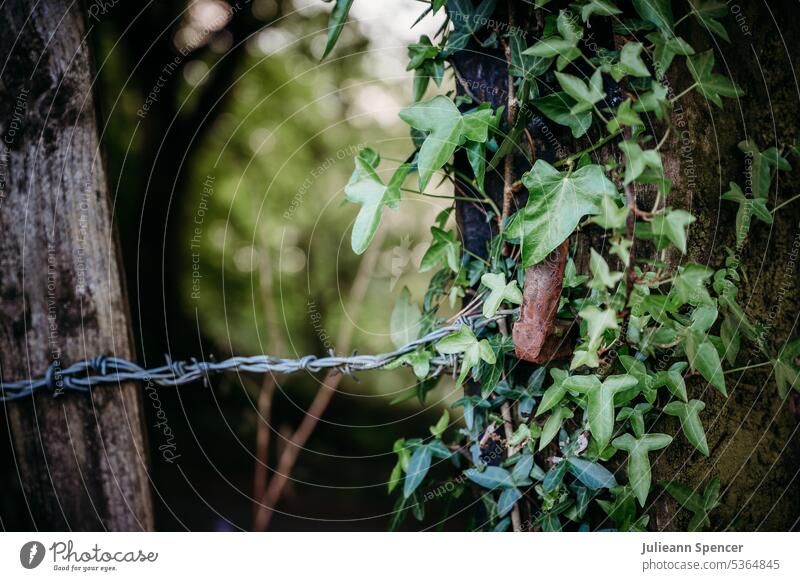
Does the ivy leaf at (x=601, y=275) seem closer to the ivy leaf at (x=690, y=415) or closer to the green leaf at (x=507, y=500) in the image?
the ivy leaf at (x=690, y=415)

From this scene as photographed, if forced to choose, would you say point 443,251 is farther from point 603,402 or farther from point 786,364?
point 786,364

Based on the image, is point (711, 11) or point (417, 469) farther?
point (417, 469)

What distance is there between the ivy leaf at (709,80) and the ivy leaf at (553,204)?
220 mm

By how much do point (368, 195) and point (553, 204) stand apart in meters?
0.26

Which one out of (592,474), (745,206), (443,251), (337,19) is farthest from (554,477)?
(337,19)

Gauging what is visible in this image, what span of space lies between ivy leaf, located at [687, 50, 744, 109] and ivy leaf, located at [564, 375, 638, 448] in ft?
1.31

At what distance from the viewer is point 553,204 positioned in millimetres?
644

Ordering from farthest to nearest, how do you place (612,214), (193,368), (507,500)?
(193,368) → (507,500) → (612,214)

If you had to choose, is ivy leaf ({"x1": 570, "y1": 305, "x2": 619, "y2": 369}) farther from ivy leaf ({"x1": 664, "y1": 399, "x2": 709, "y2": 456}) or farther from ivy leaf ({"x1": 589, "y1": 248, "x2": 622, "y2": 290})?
ivy leaf ({"x1": 664, "y1": 399, "x2": 709, "y2": 456})

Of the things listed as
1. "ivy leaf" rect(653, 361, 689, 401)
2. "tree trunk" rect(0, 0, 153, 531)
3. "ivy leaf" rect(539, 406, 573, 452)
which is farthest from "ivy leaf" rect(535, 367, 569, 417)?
"tree trunk" rect(0, 0, 153, 531)

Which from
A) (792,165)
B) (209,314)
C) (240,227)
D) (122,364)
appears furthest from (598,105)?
(209,314)
